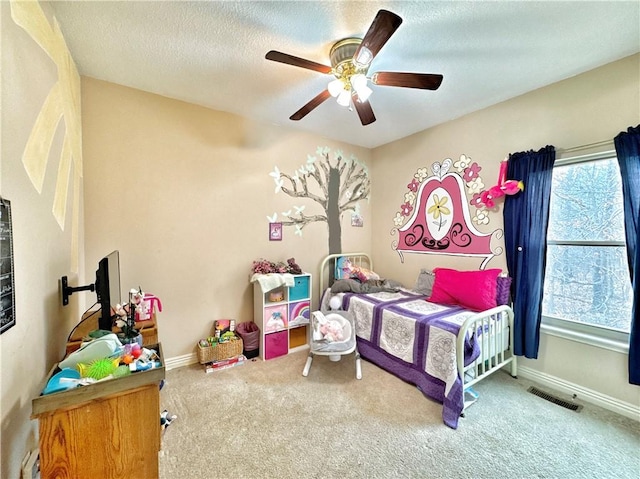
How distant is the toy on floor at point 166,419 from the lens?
1738mm

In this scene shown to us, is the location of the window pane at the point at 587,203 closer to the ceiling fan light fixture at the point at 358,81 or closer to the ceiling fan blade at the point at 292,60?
the ceiling fan light fixture at the point at 358,81

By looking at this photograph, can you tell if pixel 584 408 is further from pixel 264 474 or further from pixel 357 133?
pixel 357 133

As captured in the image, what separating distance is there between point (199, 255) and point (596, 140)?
11.7ft

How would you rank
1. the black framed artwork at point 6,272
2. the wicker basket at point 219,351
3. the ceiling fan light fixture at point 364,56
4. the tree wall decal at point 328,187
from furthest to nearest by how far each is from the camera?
1. the tree wall decal at point 328,187
2. the wicker basket at point 219,351
3. the ceiling fan light fixture at point 364,56
4. the black framed artwork at point 6,272

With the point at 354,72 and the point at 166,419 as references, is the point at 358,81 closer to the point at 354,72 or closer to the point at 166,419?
the point at 354,72

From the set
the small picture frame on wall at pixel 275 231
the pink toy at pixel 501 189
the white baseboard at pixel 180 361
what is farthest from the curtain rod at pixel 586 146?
the white baseboard at pixel 180 361

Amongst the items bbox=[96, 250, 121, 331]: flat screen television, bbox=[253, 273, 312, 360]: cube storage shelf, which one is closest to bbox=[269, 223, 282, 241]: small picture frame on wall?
bbox=[253, 273, 312, 360]: cube storage shelf

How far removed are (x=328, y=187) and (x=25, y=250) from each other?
2.89 metres

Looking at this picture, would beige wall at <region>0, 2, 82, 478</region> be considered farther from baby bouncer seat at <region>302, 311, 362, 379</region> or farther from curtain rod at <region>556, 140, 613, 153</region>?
curtain rod at <region>556, 140, 613, 153</region>

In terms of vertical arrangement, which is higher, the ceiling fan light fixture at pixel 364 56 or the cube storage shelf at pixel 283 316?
the ceiling fan light fixture at pixel 364 56

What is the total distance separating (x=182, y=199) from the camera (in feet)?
8.39

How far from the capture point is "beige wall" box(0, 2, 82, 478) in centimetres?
94

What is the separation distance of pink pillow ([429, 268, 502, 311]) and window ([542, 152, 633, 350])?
17.8 inches

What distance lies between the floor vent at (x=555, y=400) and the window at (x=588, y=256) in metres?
0.50
